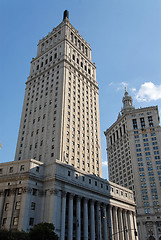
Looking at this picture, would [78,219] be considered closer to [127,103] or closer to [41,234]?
[41,234]

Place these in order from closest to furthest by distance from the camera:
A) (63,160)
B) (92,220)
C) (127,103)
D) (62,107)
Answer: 1. (92,220)
2. (63,160)
3. (62,107)
4. (127,103)

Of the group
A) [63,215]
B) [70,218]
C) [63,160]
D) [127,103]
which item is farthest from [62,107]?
[127,103]

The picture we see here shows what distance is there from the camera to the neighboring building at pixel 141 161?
97750mm

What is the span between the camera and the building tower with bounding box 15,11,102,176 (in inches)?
2793

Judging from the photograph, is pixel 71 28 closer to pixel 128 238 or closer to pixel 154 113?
pixel 154 113

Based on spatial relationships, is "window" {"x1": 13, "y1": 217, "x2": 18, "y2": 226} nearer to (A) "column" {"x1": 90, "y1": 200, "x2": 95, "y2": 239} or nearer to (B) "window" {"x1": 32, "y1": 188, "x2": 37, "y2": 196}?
(B) "window" {"x1": 32, "y1": 188, "x2": 37, "y2": 196}

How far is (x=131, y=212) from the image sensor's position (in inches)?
2987

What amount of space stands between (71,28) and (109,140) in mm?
67812

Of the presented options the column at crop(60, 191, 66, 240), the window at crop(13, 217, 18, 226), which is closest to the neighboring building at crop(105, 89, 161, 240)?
the column at crop(60, 191, 66, 240)

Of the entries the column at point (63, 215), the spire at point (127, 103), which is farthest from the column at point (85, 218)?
the spire at point (127, 103)

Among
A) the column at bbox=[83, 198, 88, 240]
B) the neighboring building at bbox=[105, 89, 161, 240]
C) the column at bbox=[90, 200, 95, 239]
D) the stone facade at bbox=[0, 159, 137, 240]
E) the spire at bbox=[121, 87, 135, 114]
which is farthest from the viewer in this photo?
the spire at bbox=[121, 87, 135, 114]

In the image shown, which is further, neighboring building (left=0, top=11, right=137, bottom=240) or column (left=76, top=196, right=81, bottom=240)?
column (left=76, top=196, right=81, bottom=240)

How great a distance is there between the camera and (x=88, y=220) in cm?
6128

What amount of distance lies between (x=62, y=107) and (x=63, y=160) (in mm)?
18246
